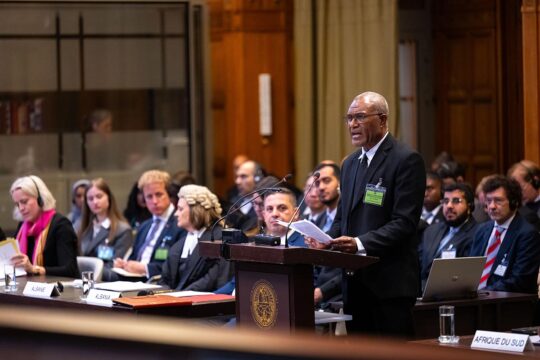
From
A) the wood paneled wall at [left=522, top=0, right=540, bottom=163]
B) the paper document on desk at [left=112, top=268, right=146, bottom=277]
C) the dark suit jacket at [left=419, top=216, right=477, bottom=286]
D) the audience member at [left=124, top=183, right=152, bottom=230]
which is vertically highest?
the wood paneled wall at [left=522, top=0, right=540, bottom=163]

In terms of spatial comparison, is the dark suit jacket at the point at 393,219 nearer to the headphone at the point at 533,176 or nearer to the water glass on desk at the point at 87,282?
the water glass on desk at the point at 87,282

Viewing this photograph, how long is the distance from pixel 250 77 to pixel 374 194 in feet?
23.2

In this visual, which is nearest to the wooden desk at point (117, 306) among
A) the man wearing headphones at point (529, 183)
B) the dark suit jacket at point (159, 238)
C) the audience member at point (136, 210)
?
the dark suit jacket at point (159, 238)

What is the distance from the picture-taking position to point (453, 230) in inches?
263

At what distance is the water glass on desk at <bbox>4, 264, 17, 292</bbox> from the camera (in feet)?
19.6

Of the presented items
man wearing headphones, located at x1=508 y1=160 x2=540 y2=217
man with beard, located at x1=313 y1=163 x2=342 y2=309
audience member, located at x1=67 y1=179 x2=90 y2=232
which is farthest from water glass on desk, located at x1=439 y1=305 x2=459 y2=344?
audience member, located at x1=67 y1=179 x2=90 y2=232

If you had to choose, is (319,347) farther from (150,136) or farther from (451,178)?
(150,136)

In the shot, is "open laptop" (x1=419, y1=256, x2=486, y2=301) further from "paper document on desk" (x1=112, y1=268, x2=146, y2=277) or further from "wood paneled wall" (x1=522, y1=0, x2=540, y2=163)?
"wood paneled wall" (x1=522, y1=0, x2=540, y2=163)

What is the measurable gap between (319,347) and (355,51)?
1034 centimetres

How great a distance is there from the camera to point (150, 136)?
1098 cm

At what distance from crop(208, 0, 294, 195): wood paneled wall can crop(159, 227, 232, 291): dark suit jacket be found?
4.84m

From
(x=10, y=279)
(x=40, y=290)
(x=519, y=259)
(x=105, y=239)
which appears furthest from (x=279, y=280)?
(x=105, y=239)

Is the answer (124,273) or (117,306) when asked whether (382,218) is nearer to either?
(117,306)

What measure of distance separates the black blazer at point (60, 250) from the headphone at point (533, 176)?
116 inches
